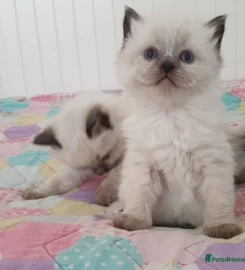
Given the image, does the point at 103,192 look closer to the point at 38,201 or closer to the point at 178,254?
the point at 38,201

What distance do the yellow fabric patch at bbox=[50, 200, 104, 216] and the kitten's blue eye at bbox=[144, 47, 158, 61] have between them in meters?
0.48

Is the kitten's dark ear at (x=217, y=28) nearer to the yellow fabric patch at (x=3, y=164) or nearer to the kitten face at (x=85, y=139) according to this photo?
the kitten face at (x=85, y=139)

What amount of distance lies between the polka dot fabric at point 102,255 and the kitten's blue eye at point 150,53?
1.50 ft

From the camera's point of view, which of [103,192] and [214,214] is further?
[103,192]

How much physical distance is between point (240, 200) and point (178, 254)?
446 mm

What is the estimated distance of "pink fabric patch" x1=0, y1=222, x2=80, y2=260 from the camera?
98cm

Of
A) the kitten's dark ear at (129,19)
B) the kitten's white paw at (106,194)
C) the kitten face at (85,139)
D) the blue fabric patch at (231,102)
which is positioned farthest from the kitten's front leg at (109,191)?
the blue fabric patch at (231,102)

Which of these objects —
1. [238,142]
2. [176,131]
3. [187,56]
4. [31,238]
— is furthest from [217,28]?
[31,238]

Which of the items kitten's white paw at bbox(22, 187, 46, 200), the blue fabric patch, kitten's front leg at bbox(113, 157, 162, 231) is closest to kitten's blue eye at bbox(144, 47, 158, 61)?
kitten's front leg at bbox(113, 157, 162, 231)

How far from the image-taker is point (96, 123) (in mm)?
1602

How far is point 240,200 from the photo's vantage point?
4.34ft

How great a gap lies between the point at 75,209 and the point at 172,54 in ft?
1.82

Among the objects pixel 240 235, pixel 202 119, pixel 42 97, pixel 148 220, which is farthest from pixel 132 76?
pixel 42 97

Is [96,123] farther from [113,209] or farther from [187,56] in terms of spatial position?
[187,56]
